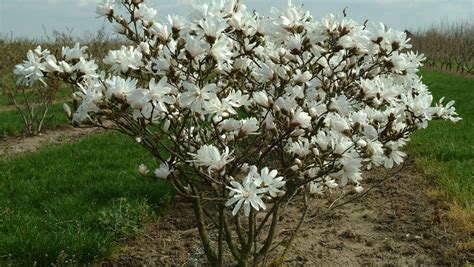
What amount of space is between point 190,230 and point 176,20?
2222 millimetres

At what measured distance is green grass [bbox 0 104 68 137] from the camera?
8.92 meters

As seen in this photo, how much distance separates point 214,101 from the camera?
2297 mm

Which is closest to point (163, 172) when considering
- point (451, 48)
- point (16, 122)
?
point (16, 122)

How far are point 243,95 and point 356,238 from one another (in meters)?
2.01

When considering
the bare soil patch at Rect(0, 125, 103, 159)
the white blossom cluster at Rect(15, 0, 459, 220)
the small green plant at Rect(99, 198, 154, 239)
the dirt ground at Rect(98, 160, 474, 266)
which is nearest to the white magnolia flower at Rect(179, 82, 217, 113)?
the white blossom cluster at Rect(15, 0, 459, 220)

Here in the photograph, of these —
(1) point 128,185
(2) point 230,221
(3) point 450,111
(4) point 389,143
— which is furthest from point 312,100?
(1) point 128,185

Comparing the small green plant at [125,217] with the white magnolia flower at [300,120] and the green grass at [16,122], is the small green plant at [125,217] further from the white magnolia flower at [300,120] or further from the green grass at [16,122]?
the green grass at [16,122]

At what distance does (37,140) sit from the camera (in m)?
8.62

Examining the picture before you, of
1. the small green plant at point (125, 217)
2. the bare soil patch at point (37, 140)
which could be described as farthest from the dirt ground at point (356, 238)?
the bare soil patch at point (37, 140)

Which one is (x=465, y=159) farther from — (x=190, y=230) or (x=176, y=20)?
(x=176, y=20)

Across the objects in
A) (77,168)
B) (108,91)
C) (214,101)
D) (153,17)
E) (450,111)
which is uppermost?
(450,111)

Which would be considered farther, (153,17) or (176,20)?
(153,17)

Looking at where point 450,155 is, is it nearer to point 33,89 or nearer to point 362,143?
point 362,143

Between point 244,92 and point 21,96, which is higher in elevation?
point 244,92
